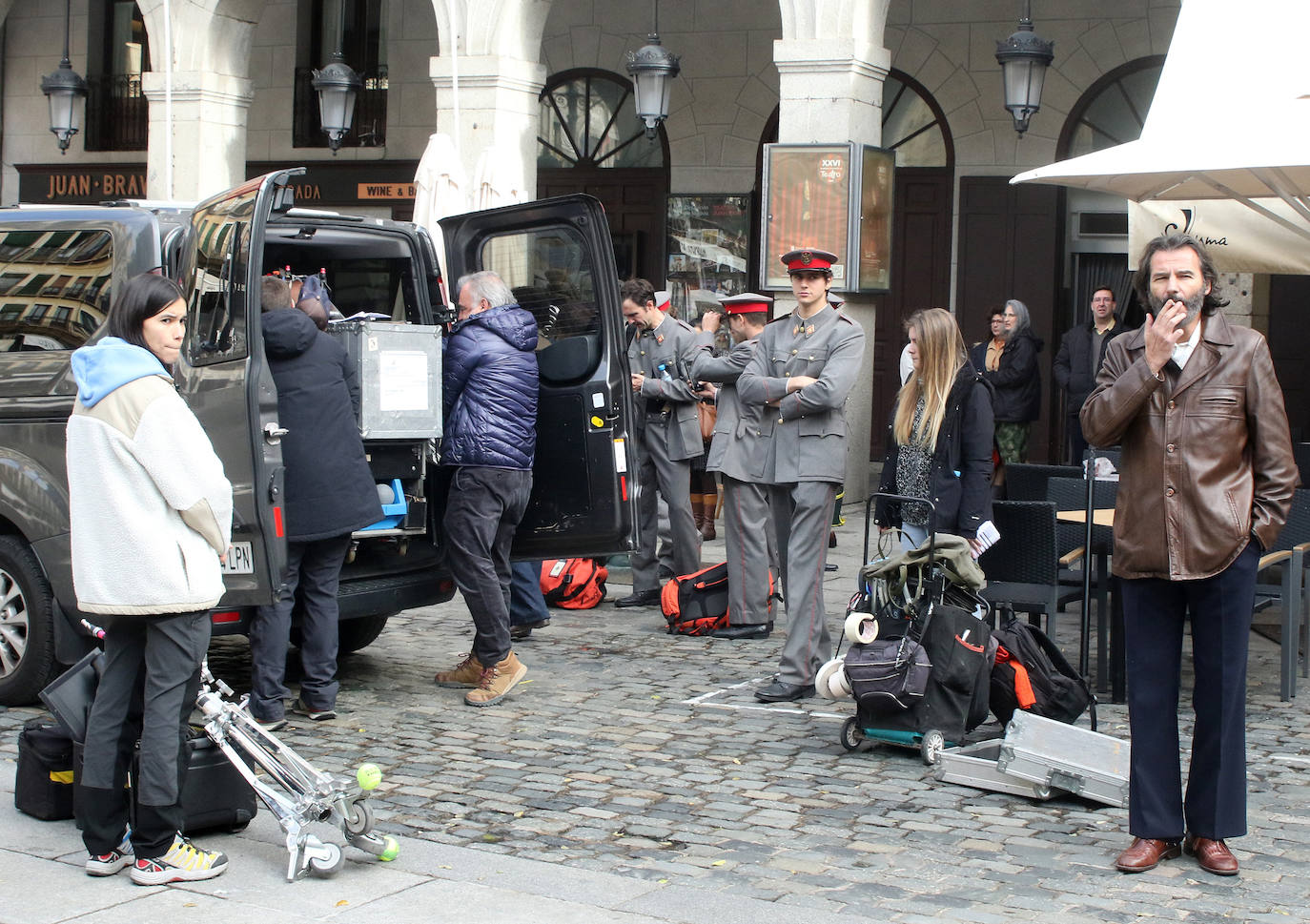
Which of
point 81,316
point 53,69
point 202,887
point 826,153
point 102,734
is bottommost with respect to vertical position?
point 202,887

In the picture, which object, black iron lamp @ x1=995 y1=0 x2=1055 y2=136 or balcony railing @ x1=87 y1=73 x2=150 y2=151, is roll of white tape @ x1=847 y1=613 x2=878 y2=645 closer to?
black iron lamp @ x1=995 y1=0 x2=1055 y2=136

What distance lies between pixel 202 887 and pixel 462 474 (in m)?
2.79

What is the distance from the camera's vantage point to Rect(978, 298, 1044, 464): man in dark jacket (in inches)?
468

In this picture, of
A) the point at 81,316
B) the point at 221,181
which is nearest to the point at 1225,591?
the point at 81,316

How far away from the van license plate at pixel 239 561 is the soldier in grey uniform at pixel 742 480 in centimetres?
256

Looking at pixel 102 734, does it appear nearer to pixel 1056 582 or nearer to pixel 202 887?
pixel 202 887

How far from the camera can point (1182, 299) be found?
4.77 metres

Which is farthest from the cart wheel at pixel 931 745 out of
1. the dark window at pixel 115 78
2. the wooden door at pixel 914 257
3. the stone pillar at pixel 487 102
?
the dark window at pixel 115 78

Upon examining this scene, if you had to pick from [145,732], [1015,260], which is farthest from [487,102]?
[145,732]

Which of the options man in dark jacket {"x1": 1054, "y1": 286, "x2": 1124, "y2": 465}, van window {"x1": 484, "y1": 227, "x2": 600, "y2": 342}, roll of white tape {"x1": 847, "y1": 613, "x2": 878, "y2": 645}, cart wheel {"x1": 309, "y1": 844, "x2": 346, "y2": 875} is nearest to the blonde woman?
roll of white tape {"x1": 847, "y1": 613, "x2": 878, "y2": 645}

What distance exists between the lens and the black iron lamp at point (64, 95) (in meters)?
18.8

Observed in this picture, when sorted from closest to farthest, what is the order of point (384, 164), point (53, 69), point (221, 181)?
point (221, 181)
point (384, 164)
point (53, 69)

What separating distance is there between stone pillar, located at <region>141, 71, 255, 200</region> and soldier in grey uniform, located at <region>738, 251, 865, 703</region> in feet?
34.4

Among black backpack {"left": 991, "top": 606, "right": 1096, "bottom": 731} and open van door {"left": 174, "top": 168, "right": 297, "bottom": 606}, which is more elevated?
open van door {"left": 174, "top": 168, "right": 297, "bottom": 606}
